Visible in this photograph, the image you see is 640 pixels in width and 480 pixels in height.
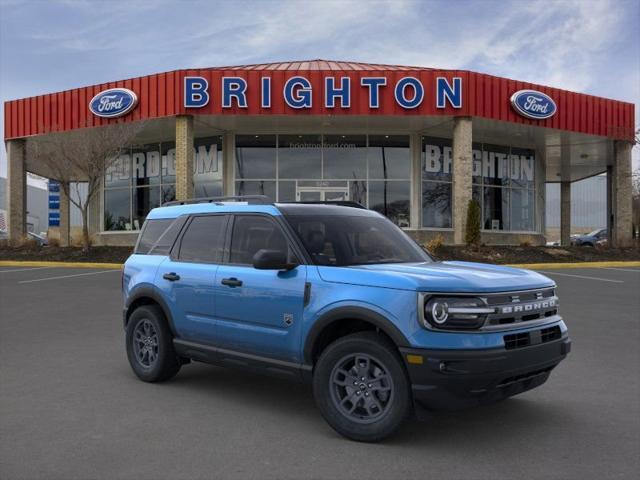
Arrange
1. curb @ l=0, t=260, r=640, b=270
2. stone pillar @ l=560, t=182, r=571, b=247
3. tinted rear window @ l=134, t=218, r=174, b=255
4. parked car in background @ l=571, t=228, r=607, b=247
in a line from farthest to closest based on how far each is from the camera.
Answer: parked car in background @ l=571, t=228, r=607, b=247 < stone pillar @ l=560, t=182, r=571, b=247 < curb @ l=0, t=260, r=640, b=270 < tinted rear window @ l=134, t=218, r=174, b=255

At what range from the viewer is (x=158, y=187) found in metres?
26.9

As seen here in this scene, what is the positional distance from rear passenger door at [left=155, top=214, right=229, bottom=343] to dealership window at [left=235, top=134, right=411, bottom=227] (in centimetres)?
1895

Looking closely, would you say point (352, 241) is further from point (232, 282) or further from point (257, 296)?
point (232, 282)

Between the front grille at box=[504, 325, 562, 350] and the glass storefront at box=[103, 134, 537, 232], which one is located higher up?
Result: the glass storefront at box=[103, 134, 537, 232]

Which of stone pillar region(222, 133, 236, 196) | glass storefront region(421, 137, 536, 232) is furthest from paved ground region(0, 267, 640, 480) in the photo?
glass storefront region(421, 137, 536, 232)

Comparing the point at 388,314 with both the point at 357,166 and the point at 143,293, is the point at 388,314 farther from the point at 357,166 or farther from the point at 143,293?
the point at 357,166

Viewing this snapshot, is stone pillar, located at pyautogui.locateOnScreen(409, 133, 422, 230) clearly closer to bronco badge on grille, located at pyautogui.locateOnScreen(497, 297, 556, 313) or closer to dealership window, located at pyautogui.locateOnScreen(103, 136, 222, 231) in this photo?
dealership window, located at pyautogui.locateOnScreen(103, 136, 222, 231)

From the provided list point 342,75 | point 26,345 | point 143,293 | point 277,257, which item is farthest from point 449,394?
point 342,75

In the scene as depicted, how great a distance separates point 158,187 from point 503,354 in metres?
24.7

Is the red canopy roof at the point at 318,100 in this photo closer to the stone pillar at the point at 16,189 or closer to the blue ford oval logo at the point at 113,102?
the blue ford oval logo at the point at 113,102

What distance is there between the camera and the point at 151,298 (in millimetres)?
6070

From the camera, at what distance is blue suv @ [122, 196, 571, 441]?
394 cm

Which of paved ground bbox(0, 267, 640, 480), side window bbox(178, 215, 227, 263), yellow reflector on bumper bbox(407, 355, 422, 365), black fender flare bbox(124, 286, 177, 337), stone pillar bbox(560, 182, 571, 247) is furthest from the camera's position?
stone pillar bbox(560, 182, 571, 247)

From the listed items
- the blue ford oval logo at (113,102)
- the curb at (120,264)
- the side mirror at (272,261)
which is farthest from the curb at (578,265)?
the side mirror at (272,261)
